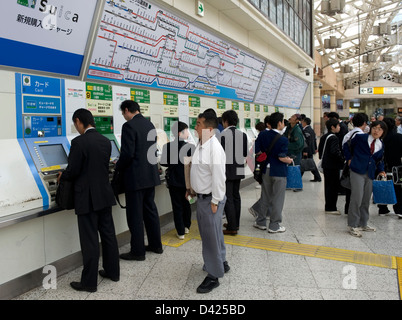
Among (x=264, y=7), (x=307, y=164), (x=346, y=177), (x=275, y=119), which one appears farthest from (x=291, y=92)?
(x=275, y=119)

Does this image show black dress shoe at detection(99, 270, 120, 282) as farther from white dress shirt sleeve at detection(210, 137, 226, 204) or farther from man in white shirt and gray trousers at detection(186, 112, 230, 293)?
white dress shirt sleeve at detection(210, 137, 226, 204)

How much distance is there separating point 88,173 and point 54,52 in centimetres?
129

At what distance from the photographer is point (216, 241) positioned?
2668 millimetres

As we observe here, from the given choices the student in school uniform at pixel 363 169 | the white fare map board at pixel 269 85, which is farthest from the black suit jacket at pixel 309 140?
the student in school uniform at pixel 363 169

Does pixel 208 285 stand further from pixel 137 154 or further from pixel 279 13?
pixel 279 13

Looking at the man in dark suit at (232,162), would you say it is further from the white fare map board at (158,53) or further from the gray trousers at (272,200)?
the white fare map board at (158,53)

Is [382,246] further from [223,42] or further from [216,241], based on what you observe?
[223,42]

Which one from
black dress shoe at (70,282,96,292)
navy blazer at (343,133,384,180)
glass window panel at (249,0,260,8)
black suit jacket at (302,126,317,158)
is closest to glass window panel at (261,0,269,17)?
glass window panel at (249,0,260,8)

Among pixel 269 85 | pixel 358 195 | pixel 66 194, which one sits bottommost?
pixel 358 195

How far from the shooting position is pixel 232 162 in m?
3.98

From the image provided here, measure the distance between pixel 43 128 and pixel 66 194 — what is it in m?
0.78

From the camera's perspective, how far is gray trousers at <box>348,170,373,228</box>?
156 inches

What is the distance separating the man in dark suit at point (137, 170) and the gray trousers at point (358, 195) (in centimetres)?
236

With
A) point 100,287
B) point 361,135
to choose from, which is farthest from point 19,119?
point 361,135
